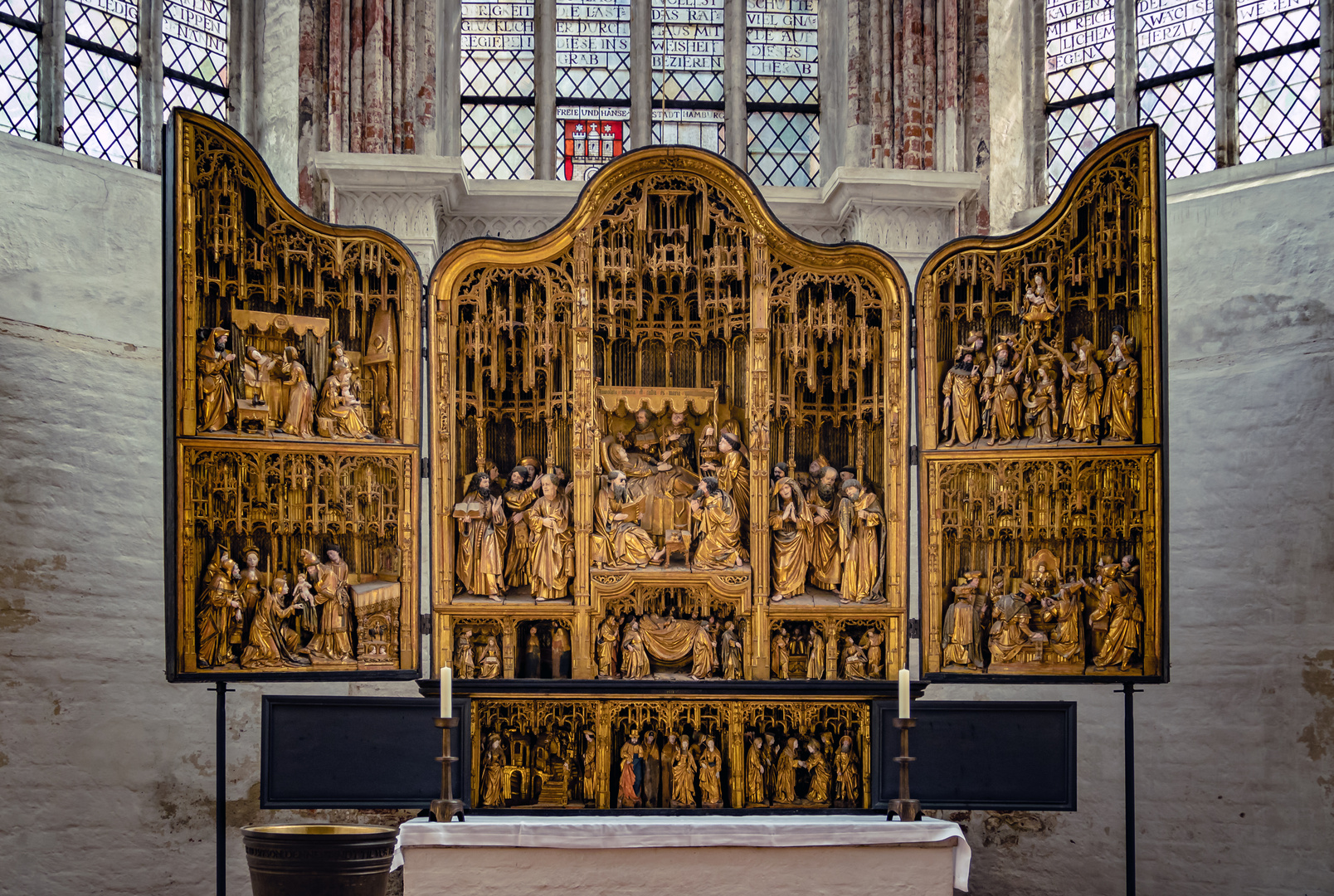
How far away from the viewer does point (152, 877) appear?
12.6 meters

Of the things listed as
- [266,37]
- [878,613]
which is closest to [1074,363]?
[878,613]

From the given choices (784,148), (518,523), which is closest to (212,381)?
(518,523)

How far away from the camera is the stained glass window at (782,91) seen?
15.6m

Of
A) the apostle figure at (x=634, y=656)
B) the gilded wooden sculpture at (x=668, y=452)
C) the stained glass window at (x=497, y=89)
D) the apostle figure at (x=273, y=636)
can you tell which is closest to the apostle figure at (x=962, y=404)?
the gilded wooden sculpture at (x=668, y=452)

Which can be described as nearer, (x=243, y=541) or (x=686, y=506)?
(x=243, y=541)

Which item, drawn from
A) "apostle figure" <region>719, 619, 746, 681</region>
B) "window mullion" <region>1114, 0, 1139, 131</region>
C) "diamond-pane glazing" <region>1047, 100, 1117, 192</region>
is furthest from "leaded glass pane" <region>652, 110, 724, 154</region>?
"apostle figure" <region>719, 619, 746, 681</region>

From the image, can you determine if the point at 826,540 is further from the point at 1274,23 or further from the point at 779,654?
the point at 1274,23

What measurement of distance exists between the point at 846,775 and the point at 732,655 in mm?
1220

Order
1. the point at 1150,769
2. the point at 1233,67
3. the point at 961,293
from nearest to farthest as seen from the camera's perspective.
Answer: the point at 961,293 < the point at 1150,769 < the point at 1233,67

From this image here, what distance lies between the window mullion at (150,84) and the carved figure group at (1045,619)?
8577mm

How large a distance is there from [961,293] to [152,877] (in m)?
8.43

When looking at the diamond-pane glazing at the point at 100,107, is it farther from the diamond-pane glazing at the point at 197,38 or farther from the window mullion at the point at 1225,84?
the window mullion at the point at 1225,84

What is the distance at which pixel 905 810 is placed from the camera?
9.99 metres

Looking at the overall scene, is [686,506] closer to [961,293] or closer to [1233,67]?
[961,293]
